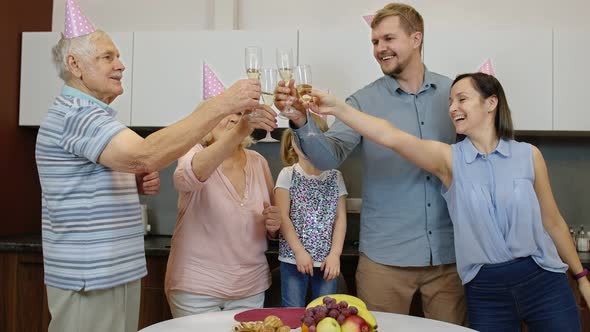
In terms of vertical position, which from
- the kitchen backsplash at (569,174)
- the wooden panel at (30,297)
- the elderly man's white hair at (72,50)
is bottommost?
the wooden panel at (30,297)

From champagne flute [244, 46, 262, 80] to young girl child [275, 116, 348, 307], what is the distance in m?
0.71

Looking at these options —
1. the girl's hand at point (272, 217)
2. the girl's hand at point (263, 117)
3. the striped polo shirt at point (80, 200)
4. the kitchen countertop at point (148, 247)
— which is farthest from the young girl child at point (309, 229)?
the striped polo shirt at point (80, 200)

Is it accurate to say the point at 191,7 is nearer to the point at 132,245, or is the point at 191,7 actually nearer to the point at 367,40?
the point at 367,40

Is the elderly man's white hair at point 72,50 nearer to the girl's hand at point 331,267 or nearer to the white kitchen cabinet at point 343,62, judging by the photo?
the girl's hand at point 331,267

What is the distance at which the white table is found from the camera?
1564mm

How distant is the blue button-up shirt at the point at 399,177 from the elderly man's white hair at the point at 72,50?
0.72 metres

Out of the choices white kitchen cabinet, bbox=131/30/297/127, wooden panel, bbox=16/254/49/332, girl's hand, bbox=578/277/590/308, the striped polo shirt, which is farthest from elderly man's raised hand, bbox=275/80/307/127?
wooden panel, bbox=16/254/49/332

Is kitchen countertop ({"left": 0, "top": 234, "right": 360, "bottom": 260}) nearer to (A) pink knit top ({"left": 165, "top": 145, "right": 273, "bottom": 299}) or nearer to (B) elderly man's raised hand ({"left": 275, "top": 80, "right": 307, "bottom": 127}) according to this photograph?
(A) pink knit top ({"left": 165, "top": 145, "right": 273, "bottom": 299})

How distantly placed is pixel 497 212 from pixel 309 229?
785 mm

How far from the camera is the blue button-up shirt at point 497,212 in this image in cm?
190

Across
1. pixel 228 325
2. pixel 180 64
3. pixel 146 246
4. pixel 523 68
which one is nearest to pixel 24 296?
pixel 146 246

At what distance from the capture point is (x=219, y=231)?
7.16 feet

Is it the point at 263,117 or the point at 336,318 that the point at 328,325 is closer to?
the point at 336,318

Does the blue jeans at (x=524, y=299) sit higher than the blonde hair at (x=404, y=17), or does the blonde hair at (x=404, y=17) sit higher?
the blonde hair at (x=404, y=17)
